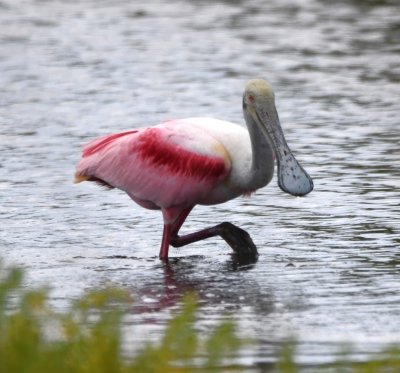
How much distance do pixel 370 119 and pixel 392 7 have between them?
8630 mm

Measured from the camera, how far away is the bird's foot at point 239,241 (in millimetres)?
9737

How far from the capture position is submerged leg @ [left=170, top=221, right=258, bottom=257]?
384 inches

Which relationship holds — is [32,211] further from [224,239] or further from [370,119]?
[370,119]

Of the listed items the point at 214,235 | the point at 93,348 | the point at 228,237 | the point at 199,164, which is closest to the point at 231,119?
the point at 214,235

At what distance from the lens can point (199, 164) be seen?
971 cm

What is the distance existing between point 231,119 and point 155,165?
4746 mm

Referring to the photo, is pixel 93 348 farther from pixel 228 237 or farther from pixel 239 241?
pixel 228 237

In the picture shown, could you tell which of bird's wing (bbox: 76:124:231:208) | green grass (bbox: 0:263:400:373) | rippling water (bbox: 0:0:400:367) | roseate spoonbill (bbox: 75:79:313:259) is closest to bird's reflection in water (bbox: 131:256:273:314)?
rippling water (bbox: 0:0:400:367)

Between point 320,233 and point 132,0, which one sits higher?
point 320,233

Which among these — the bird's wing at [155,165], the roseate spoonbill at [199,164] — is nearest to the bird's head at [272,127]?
the roseate spoonbill at [199,164]

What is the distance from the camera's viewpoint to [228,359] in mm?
6359

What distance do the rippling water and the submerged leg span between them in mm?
113

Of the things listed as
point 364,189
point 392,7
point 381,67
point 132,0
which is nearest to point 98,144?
point 364,189

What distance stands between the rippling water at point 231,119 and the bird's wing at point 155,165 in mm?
393
